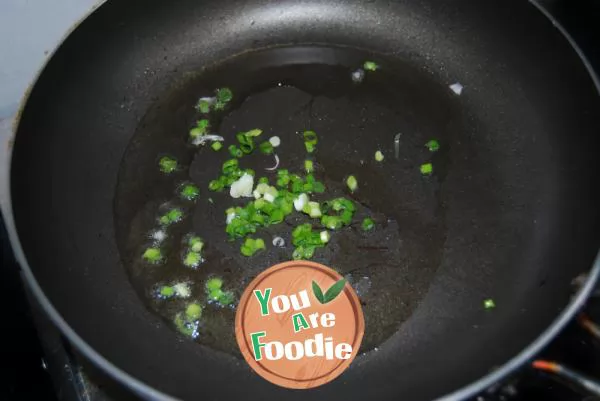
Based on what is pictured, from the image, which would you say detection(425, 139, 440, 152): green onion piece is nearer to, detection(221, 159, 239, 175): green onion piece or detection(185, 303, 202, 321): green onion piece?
detection(221, 159, 239, 175): green onion piece

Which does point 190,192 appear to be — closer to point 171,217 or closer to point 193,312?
point 171,217

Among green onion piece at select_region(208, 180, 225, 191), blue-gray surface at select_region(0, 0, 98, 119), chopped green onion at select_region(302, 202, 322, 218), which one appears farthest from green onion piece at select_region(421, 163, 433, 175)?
blue-gray surface at select_region(0, 0, 98, 119)

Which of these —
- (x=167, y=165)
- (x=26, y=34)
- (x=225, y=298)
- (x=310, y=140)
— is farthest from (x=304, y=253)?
(x=26, y=34)

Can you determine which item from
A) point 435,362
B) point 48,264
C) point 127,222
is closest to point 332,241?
point 435,362

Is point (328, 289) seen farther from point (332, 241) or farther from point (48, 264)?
point (48, 264)

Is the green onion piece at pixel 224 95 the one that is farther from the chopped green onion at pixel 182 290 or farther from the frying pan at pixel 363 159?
the chopped green onion at pixel 182 290

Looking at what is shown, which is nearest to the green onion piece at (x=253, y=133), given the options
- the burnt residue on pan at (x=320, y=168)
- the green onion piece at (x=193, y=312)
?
the burnt residue on pan at (x=320, y=168)
